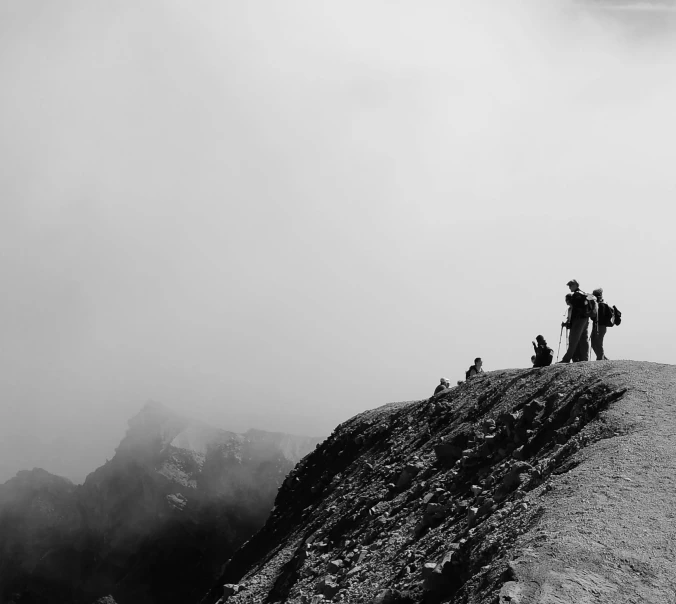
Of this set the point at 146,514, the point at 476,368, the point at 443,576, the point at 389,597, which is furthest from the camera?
the point at 146,514

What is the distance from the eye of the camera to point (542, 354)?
21.1 m

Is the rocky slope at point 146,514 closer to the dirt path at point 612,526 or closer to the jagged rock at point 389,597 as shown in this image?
the jagged rock at point 389,597

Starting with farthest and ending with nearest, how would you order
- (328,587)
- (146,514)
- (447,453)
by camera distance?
1. (146,514)
2. (447,453)
3. (328,587)

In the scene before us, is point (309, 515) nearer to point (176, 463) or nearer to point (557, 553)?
point (557, 553)

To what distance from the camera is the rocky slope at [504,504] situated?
857cm

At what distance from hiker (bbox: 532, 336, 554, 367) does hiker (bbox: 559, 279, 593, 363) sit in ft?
2.03

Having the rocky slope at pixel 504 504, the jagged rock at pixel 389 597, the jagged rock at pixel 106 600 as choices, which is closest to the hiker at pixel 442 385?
the rocky slope at pixel 504 504

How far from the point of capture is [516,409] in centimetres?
1711

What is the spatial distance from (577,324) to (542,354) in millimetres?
1626

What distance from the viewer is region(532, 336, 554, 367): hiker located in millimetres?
21000

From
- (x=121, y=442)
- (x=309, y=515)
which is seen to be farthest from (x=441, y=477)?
(x=121, y=442)

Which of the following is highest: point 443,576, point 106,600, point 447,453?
point 447,453

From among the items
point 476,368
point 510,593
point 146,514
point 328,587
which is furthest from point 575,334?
point 146,514

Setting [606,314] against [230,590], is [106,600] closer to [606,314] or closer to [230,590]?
[230,590]
